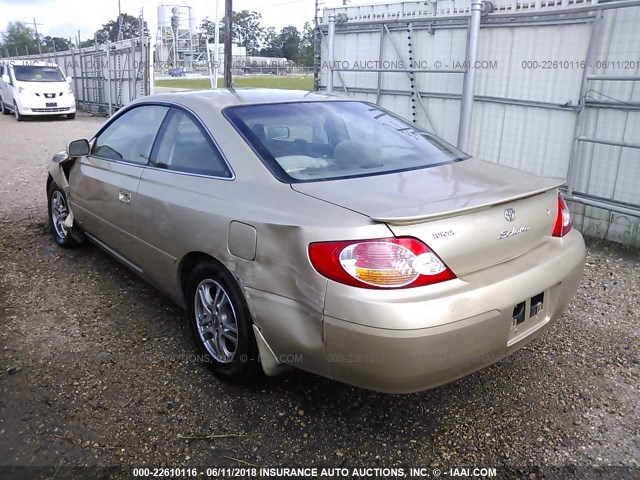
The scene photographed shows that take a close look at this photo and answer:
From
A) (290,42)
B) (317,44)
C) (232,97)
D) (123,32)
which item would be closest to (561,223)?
(232,97)

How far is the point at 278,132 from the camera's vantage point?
309 cm

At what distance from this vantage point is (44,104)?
1778 cm

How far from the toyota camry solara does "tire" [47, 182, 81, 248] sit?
1.50 m

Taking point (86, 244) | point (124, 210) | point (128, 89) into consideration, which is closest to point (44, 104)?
point (128, 89)

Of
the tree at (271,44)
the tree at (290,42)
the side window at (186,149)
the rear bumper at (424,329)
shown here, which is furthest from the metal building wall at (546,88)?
the tree at (271,44)

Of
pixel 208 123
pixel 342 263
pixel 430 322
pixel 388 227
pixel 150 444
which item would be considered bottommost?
pixel 150 444

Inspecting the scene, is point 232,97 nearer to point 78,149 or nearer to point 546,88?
point 78,149

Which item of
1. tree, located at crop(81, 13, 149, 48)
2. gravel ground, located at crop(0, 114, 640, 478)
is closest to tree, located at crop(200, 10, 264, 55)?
tree, located at crop(81, 13, 149, 48)

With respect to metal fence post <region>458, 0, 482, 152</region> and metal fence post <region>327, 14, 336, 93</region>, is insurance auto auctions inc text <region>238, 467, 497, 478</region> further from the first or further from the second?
metal fence post <region>327, 14, 336, 93</region>

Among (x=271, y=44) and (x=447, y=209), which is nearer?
(x=447, y=209)

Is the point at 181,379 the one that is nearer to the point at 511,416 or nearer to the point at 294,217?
the point at 294,217

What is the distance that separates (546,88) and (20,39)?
93614 millimetres

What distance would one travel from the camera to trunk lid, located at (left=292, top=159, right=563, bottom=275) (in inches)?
89.3

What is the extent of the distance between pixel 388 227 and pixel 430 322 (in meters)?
0.41
